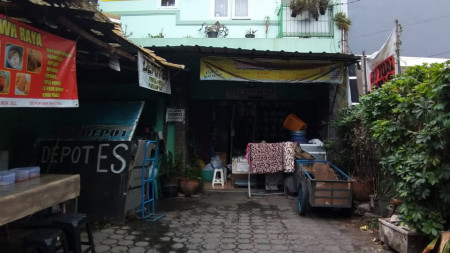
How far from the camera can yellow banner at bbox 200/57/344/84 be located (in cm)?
852

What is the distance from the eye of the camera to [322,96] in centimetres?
994

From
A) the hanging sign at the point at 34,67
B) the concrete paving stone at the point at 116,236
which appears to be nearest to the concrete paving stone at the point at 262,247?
the concrete paving stone at the point at 116,236

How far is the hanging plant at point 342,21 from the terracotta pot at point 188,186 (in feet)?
20.3

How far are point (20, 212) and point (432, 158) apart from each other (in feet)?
15.2

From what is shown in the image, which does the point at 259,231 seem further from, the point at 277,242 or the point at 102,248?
the point at 102,248

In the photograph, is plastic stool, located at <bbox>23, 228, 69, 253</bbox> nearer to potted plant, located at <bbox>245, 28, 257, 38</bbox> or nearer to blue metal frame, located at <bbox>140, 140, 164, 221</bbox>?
blue metal frame, located at <bbox>140, 140, 164, 221</bbox>

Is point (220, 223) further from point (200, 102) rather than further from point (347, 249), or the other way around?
point (200, 102)

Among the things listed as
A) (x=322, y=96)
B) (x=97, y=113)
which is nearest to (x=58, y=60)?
(x=97, y=113)

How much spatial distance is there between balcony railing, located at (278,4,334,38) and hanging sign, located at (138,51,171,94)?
4457 millimetres

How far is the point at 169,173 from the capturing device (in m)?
8.70

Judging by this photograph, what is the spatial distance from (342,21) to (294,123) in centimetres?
335

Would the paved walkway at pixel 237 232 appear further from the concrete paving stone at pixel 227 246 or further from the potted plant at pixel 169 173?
the potted plant at pixel 169 173

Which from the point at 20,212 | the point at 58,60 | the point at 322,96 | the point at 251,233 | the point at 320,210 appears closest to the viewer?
the point at 20,212

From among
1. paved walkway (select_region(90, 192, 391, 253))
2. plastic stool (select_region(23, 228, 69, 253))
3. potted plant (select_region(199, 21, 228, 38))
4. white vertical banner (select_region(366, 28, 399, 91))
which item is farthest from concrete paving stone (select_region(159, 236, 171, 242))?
potted plant (select_region(199, 21, 228, 38))
